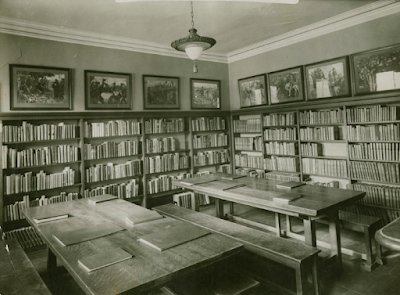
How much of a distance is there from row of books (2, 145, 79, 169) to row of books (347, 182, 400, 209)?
470 centimetres

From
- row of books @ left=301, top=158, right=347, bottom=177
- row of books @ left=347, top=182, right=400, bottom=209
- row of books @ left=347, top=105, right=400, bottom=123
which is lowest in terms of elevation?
row of books @ left=347, top=182, right=400, bottom=209

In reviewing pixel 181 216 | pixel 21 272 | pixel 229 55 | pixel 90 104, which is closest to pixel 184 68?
pixel 229 55

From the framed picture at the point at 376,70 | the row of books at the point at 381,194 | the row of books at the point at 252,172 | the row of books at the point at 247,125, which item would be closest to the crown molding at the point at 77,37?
the row of books at the point at 247,125

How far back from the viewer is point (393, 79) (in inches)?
173

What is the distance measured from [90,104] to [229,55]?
3.59 m

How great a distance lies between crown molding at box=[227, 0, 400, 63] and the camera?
447 centimetres

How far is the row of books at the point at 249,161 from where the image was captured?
20.7 ft

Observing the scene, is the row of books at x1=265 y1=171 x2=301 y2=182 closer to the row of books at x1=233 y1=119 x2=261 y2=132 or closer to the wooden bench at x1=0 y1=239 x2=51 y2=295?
the row of books at x1=233 y1=119 x2=261 y2=132

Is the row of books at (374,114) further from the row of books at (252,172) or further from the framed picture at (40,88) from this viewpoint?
the framed picture at (40,88)

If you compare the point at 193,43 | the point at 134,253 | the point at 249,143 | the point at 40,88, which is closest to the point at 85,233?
the point at 134,253

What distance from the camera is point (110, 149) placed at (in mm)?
5223

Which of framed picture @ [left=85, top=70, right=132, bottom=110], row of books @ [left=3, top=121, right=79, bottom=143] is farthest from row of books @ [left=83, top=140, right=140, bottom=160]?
framed picture @ [left=85, top=70, right=132, bottom=110]

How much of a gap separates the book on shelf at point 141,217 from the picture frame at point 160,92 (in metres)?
3.32

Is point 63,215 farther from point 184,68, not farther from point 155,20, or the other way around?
point 184,68
